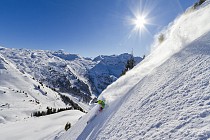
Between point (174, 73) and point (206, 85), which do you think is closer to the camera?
point (206, 85)

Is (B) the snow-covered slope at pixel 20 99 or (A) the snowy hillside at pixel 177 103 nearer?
(A) the snowy hillside at pixel 177 103

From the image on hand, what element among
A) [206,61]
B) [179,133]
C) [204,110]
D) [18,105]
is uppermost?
[18,105]

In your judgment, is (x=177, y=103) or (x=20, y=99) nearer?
(x=177, y=103)

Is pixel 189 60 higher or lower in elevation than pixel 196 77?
higher

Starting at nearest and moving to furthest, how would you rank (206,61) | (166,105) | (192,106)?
1. (192,106)
2. (166,105)
3. (206,61)

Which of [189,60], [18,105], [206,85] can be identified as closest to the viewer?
[206,85]

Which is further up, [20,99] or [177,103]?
[20,99]

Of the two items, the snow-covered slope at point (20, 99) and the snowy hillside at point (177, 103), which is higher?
the snow-covered slope at point (20, 99)

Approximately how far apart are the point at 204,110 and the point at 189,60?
3.55 meters

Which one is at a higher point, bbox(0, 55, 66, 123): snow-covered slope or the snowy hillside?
bbox(0, 55, 66, 123): snow-covered slope

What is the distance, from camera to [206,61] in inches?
270

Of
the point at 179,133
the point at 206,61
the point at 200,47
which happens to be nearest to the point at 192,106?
the point at 179,133

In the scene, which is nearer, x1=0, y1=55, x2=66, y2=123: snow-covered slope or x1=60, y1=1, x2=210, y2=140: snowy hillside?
x1=60, y1=1, x2=210, y2=140: snowy hillside

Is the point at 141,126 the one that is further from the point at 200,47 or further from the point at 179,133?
the point at 200,47
